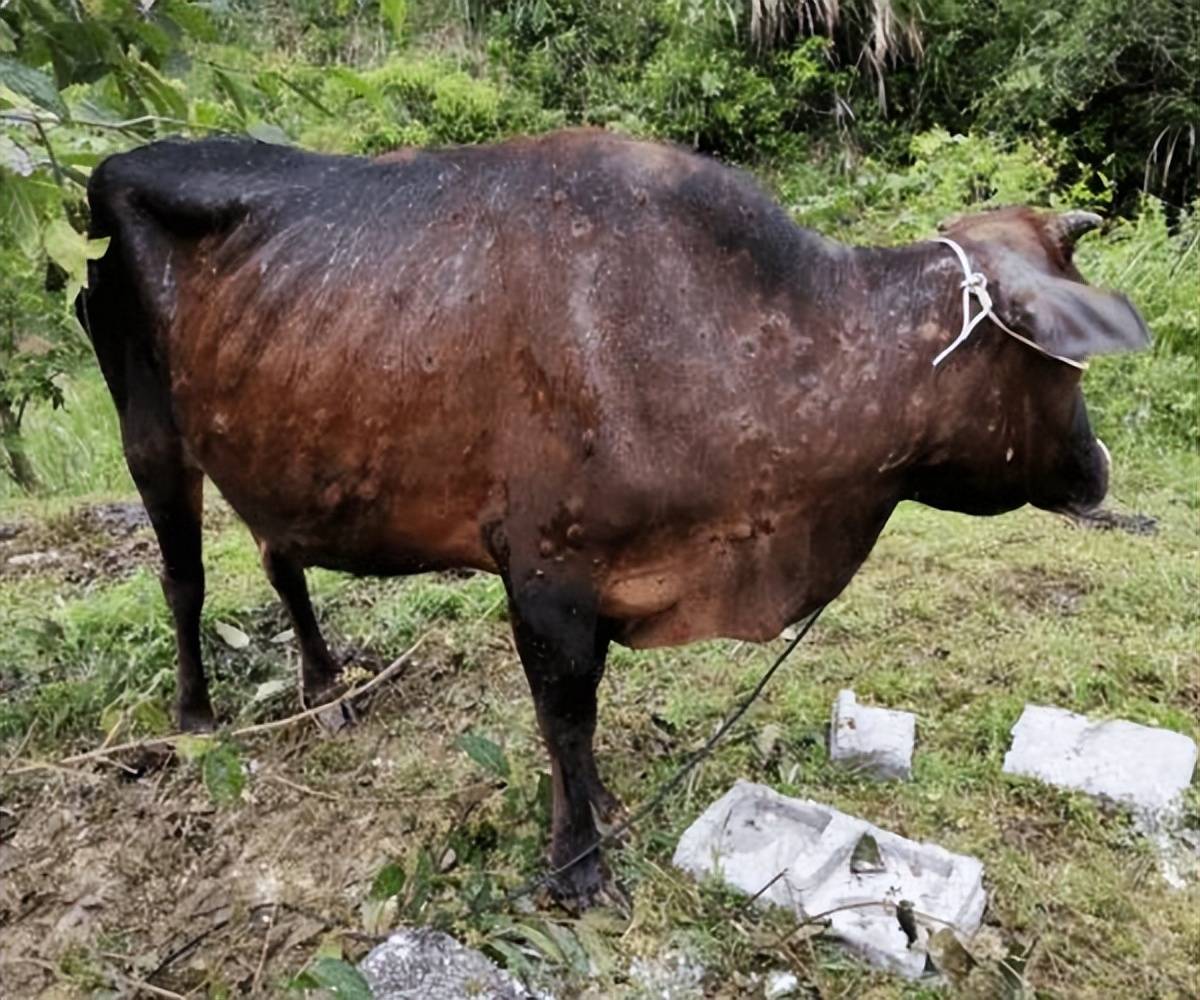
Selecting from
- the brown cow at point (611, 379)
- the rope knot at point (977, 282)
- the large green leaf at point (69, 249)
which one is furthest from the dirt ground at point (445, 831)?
the rope knot at point (977, 282)

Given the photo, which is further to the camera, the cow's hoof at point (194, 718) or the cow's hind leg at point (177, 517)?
the cow's hoof at point (194, 718)

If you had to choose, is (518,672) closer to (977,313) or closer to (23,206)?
(977,313)

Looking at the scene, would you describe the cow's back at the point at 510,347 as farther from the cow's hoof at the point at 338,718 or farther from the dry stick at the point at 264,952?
the cow's hoof at the point at 338,718

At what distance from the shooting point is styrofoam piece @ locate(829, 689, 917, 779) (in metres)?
3.13

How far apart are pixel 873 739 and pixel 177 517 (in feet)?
5.87

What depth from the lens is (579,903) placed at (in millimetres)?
2678

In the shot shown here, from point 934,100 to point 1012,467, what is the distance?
24.8 feet

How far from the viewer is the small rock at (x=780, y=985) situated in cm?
247

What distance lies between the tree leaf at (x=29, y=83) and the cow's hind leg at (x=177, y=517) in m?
1.10

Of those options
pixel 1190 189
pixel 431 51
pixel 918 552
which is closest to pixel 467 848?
pixel 918 552

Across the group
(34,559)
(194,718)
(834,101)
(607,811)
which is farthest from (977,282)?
(834,101)

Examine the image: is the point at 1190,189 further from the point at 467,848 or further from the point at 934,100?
the point at 467,848

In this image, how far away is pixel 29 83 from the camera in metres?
1.83

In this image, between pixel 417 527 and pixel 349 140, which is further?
pixel 349 140
